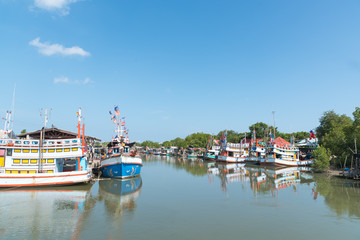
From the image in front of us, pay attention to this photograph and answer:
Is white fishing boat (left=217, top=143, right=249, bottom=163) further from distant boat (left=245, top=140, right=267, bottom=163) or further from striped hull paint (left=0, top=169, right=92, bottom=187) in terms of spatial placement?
striped hull paint (left=0, top=169, right=92, bottom=187)

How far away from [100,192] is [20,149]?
10090 mm

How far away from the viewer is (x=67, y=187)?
88.9ft

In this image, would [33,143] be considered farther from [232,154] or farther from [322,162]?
[232,154]

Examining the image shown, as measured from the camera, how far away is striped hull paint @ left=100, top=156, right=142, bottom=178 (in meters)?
31.9

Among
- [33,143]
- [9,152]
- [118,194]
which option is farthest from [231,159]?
[9,152]

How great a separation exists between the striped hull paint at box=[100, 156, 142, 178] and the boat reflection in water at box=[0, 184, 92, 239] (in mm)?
5900

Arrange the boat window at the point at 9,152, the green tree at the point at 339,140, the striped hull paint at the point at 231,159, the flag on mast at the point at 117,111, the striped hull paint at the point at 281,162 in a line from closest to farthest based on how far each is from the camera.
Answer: the boat window at the point at 9,152, the flag on mast at the point at 117,111, the green tree at the point at 339,140, the striped hull paint at the point at 281,162, the striped hull paint at the point at 231,159

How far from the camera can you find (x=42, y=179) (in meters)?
25.9

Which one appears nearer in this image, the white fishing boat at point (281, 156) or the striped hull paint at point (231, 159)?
the white fishing boat at point (281, 156)

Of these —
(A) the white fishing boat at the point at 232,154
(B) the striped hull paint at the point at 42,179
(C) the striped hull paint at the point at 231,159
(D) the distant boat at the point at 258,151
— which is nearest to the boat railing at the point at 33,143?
(B) the striped hull paint at the point at 42,179

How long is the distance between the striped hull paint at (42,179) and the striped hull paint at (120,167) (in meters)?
4.98

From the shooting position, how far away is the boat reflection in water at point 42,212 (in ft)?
46.0

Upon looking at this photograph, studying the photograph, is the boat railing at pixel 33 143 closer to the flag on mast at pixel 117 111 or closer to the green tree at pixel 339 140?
the flag on mast at pixel 117 111

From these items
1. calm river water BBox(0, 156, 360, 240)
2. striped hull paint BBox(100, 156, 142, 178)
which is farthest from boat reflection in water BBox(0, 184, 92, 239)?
striped hull paint BBox(100, 156, 142, 178)
